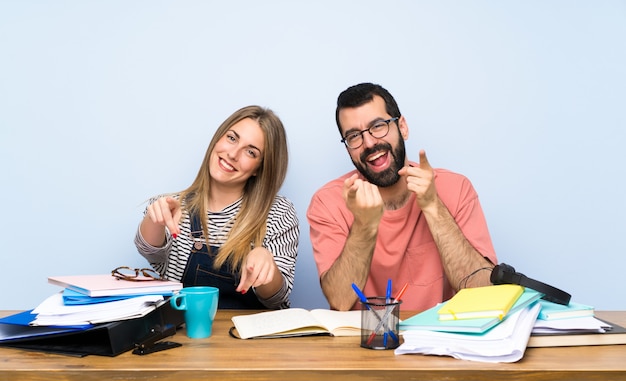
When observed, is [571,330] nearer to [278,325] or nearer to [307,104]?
[278,325]

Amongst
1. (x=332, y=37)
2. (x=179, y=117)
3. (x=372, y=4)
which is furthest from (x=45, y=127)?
(x=372, y=4)

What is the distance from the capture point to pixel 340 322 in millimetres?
1348

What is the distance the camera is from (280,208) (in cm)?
212

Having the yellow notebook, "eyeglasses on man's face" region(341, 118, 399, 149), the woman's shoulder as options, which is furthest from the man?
the yellow notebook

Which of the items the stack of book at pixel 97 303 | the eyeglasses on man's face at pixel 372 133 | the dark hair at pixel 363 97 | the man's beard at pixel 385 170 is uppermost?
the dark hair at pixel 363 97

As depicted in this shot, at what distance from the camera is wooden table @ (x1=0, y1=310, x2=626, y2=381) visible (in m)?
1.02

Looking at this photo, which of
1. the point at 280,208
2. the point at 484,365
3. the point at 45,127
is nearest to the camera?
the point at 484,365

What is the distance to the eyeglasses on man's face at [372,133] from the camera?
198 cm

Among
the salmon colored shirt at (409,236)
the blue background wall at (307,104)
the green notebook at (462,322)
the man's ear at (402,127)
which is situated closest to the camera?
the green notebook at (462,322)

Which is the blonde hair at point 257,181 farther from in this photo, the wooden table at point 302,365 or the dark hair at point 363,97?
the wooden table at point 302,365

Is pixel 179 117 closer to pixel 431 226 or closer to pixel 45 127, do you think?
pixel 45 127

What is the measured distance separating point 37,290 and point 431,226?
162 cm

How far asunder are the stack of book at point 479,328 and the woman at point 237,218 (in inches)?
29.5

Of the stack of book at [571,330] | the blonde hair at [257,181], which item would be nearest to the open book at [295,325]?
the stack of book at [571,330]
